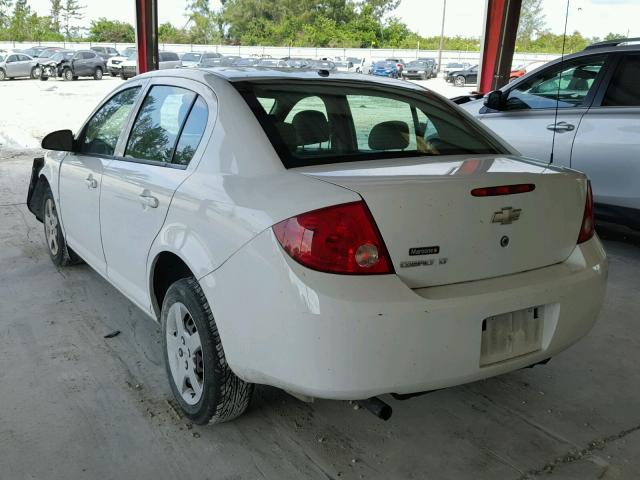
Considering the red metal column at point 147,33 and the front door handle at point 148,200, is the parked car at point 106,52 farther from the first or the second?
the front door handle at point 148,200

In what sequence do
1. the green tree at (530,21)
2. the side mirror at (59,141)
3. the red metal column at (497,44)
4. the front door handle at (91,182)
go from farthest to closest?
the green tree at (530,21)
the red metal column at (497,44)
the side mirror at (59,141)
the front door handle at (91,182)

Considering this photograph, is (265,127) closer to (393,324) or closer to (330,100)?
(330,100)

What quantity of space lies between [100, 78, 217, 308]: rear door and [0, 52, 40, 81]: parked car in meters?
33.0

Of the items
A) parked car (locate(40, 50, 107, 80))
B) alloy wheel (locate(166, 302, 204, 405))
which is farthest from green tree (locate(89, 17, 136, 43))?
alloy wheel (locate(166, 302, 204, 405))

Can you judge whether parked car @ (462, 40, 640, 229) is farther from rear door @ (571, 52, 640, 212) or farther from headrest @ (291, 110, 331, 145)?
headrest @ (291, 110, 331, 145)

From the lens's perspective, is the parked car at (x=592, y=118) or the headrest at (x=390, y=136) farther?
the parked car at (x=592, y=118)

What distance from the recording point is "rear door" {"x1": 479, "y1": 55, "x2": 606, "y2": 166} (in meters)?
5.38

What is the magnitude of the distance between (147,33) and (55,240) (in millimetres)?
9149

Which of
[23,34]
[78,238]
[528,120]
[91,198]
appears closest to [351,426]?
[91,198]

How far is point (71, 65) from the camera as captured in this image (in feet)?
109

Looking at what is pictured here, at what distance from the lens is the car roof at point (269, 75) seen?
111 inches

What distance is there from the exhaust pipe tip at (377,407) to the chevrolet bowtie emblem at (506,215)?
2.58 feet

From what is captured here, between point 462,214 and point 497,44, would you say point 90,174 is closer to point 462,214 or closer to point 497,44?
point 462,214

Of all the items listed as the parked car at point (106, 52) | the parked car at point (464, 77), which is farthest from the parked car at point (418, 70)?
the parked car at point (106, 52)
